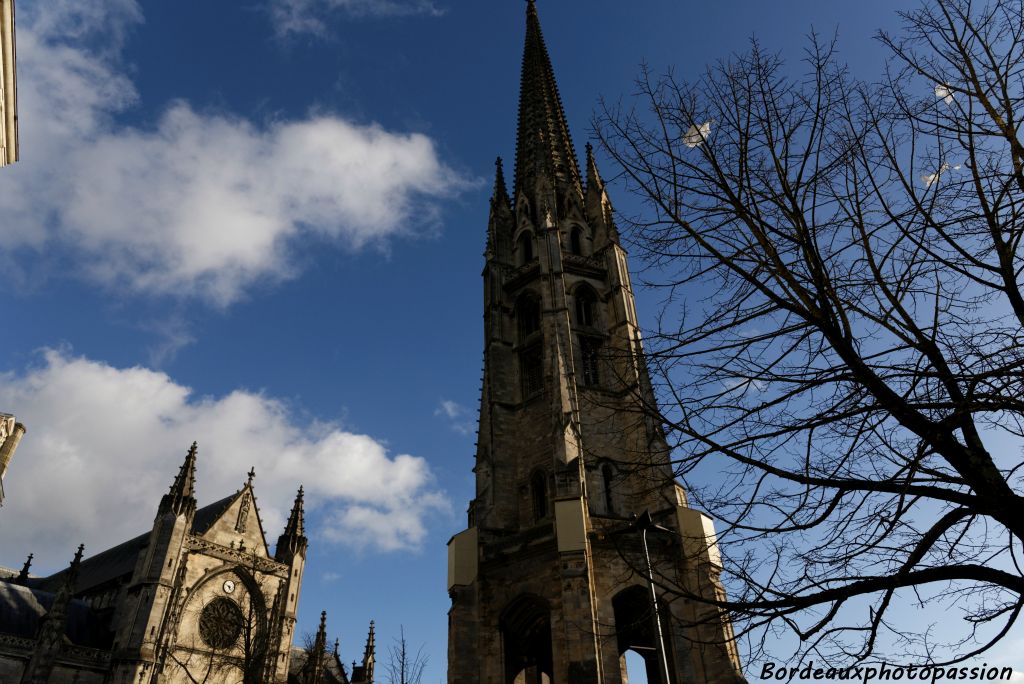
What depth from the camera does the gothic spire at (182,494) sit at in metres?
31.0

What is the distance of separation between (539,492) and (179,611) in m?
19.0

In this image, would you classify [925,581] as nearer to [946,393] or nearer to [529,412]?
[946,393]

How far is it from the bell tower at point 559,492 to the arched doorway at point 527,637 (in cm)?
7

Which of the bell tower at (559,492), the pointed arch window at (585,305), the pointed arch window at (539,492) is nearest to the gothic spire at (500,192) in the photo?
the bell tower at (559,492)

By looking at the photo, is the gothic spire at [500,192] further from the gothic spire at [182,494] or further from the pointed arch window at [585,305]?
the gothic spire at [182,494]

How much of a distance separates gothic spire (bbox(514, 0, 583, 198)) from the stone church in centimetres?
2260

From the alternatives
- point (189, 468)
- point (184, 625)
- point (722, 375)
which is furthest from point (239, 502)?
point (722, 375)

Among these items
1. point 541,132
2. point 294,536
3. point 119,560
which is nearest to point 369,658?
point 294,536

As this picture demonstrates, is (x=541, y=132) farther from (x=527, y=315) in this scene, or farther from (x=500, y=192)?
(x=527, y=315)

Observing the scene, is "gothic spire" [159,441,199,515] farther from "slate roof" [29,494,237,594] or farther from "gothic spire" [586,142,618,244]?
"gothic spire" [586,142,618,244]

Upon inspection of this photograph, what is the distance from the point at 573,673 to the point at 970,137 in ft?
47.9

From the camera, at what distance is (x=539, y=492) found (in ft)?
71.8

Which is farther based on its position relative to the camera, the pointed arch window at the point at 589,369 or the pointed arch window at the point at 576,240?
the pointed arch window at the point at 576,240

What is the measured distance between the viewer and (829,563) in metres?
4.92
